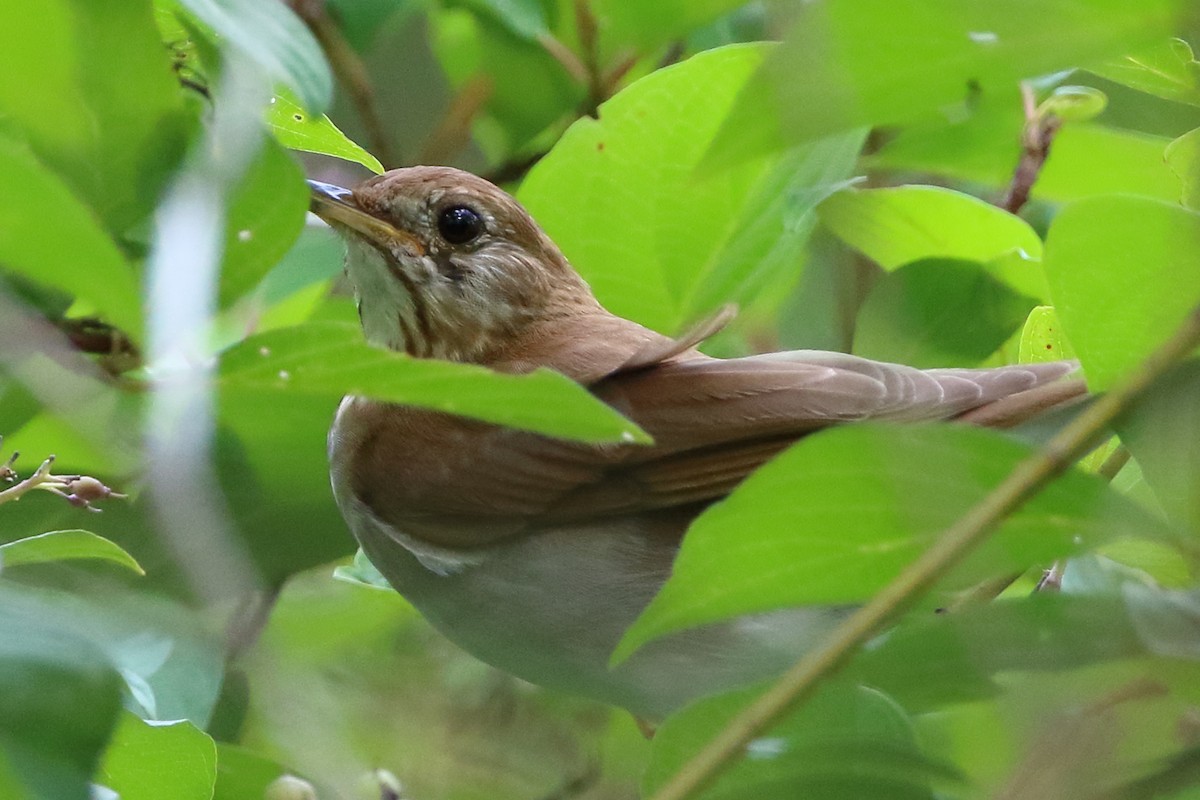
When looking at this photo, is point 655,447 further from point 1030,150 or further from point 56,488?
point 56,488

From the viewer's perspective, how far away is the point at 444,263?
2.82 meters

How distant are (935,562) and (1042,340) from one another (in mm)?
1166

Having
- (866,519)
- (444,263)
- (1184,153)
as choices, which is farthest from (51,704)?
(444,263)

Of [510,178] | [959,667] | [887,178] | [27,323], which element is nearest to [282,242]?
[27,323]

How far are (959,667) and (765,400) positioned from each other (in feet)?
4.61

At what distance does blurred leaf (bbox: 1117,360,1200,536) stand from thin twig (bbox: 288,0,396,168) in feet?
4.47

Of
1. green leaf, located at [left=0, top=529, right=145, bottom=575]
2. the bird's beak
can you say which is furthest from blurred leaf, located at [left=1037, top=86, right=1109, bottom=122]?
green leaf, located at [left=0, top=529, right=145, bottom=575]

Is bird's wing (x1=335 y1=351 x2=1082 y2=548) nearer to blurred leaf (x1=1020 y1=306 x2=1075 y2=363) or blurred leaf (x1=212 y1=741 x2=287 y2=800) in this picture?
blurred leaf (x1=1020 y1=306 x2=1075 y2=363)

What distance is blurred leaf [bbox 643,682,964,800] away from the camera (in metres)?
0.79

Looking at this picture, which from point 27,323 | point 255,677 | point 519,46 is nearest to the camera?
point 27,323

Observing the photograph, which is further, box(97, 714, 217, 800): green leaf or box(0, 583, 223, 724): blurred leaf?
box(97, 714, 217, 800): green leaf

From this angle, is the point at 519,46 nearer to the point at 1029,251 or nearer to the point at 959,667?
the point at 1029,251

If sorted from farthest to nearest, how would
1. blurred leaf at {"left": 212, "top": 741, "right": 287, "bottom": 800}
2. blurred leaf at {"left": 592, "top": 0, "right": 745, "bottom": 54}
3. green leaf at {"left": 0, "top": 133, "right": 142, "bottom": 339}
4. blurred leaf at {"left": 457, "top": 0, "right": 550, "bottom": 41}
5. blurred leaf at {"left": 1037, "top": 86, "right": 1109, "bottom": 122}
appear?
blurred leaf at {"left": 1037, "top": 86, "right": 1109, "bottom": 122}, blurred leaf at {"left": 457, "top": 0, "right": 550, "bottom": 41}, blurred leaf at {"left": 212, "top": 741, "right": 287, "bottom": 800}, blurred leaf at {"left": 592, "top": 0, "right": 745, "bottom": 54}, green leaf at {"left": 0, "top": 133, "right": 142, "bottom": 339}

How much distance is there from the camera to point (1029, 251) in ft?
6.68
